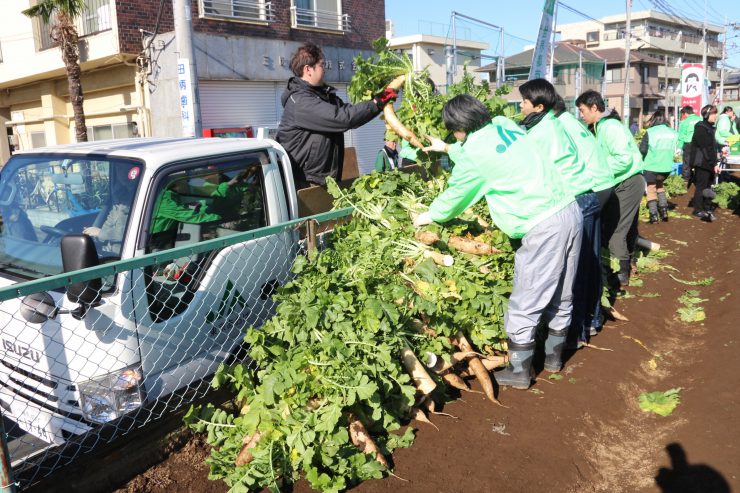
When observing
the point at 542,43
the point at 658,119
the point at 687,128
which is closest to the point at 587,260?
the point at 542,43

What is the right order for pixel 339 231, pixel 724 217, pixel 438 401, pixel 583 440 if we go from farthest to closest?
1. pixel 724 217
2. pixel 339 231
3. pixel 438 401
4. pixel 583 440

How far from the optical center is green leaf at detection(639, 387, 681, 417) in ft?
13.1

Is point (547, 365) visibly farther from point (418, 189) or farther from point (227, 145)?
point (227, 145)

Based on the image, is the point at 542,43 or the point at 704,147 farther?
the point at 704,147

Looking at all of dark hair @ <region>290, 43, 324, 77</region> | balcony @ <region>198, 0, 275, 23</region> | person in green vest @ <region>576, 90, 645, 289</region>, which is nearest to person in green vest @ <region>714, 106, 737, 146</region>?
person in green vest @ <region>576, 90, 645, 289</region>

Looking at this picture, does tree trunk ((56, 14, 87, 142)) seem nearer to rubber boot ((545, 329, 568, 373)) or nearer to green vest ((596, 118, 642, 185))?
green vest ((596, 118, 642, 185))

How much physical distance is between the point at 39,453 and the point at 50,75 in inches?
734

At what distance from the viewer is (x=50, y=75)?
18234 millimetres

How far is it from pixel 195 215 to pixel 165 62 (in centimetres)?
1257

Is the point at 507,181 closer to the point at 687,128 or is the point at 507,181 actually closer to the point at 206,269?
the point at 206,269

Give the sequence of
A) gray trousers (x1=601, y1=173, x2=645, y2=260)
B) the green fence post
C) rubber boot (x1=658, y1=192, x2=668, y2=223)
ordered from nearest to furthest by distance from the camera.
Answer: the green fence post → gray trousers (x1=601, y1=173, x2=645, y2=260) → rubber boot (x1=658, y1=192, x2=668, y2=223)

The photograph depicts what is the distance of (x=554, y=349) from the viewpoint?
14.8 ft

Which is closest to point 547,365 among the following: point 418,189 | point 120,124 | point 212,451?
point 418,189

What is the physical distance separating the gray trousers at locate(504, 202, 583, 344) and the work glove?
1.74 m
